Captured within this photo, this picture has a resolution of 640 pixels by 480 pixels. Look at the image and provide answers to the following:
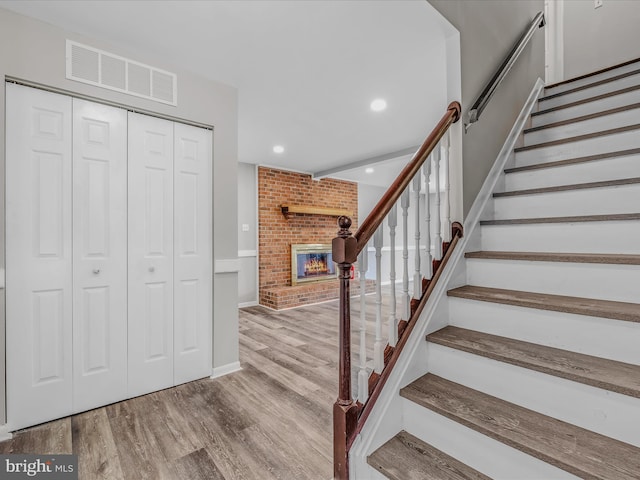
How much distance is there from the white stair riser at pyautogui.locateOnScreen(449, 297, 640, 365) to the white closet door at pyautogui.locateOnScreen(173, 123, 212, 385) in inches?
74.2

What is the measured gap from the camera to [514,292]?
5.09ft

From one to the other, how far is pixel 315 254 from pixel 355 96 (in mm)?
3608

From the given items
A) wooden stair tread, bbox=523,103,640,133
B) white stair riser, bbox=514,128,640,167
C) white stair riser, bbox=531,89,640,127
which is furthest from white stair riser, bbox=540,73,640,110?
white stair riser, bbox=514,128,640,167

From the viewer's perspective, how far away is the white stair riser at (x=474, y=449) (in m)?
1.00

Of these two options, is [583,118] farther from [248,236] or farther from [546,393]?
[248,236]

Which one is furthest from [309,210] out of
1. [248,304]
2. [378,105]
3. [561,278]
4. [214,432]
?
[561,278]

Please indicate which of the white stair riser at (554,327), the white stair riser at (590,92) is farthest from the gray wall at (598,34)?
the white stair riser at (554,327)

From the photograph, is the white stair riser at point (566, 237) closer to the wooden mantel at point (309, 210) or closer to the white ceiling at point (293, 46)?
the white ceiling at point (293, 46)

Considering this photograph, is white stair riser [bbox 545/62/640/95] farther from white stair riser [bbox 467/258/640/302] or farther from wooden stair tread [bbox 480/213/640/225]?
white stair riser [bbox 467/258/640/302]

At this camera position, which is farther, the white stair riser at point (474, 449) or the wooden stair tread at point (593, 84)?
the wooden stair tread at point (593, 84)

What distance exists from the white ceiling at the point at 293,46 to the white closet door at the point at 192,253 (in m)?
0.58

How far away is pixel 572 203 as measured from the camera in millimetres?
1743

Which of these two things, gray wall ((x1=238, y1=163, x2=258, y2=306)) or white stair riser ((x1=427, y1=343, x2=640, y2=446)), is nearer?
white stair riser ((x1=427, y1=343, x2=640, y2=446))

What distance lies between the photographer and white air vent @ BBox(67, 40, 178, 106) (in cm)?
196
